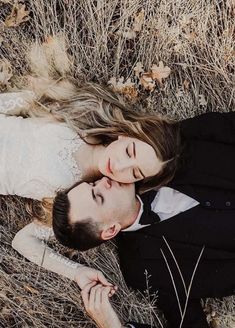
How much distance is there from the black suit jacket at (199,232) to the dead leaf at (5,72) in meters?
1.49

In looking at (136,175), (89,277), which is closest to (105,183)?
(136,175)

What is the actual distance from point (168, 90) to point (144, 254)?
1407 mm

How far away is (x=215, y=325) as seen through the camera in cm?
434

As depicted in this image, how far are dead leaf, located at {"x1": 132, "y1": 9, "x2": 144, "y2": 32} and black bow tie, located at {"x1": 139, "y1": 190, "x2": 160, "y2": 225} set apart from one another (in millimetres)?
1418

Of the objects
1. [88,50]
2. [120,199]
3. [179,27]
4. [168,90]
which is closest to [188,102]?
[168,90]

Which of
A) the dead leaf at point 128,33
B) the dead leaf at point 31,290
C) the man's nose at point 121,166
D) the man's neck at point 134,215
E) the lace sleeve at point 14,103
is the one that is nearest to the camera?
the man's nose at point 121,166

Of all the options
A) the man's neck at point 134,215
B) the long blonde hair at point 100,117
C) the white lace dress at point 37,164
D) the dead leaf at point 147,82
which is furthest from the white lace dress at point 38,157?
the dead leaf at point 147,82

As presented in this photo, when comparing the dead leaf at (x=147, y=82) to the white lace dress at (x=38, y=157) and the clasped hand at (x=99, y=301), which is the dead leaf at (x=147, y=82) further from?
the clasped hand at (x=99, y=301)

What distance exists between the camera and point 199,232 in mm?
3949

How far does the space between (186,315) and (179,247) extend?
49cm

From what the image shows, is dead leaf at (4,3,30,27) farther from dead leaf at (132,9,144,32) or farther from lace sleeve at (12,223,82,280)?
lace sleeve at (12,223,82,280)

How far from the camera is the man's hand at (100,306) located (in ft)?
12.3

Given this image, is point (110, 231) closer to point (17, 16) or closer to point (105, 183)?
point (105, 183)

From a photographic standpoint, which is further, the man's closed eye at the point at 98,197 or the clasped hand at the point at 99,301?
the clasped hand at the point at 99,301
